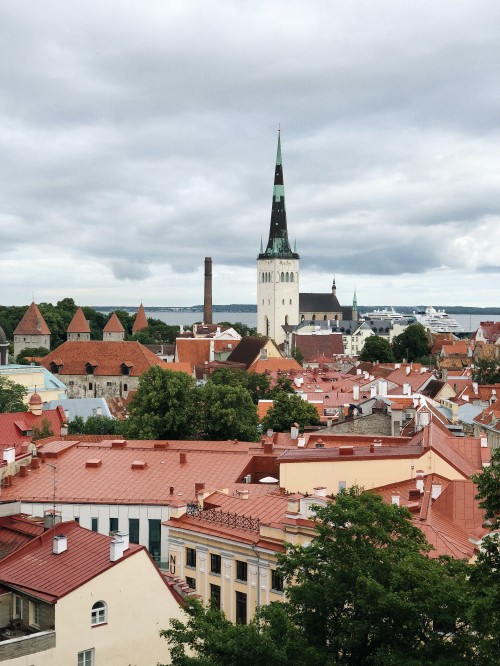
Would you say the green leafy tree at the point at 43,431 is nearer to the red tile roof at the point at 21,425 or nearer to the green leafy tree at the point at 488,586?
the red tile roof at the point at 21,425

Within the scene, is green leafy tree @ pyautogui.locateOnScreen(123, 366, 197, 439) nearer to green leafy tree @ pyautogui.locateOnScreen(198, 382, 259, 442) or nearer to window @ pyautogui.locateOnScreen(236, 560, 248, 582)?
green leafy tree @ pyautogui.locateOnScreen(198, 382, 259, 442)

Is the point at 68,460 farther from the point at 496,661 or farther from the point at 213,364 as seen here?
the point at 213,364

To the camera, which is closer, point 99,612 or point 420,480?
point 99,612

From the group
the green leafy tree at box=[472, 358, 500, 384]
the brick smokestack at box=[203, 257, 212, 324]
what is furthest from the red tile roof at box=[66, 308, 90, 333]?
the green leafy tree at box=[472, 358, 500, 384]

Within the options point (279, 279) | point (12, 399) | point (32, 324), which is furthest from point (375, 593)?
point (279, 279)

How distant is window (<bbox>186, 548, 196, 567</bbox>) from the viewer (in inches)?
1233

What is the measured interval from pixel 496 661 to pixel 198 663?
5405mm

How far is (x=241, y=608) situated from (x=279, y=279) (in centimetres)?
16495

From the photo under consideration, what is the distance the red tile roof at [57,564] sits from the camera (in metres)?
24.0

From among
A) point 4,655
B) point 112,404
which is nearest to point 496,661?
point 4,655

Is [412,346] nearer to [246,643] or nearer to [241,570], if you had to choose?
[241,570]

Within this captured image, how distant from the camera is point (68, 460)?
41969 mm

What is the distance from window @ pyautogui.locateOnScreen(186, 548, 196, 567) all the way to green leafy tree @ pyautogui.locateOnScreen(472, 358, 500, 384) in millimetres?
68445

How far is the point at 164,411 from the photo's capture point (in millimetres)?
57531
